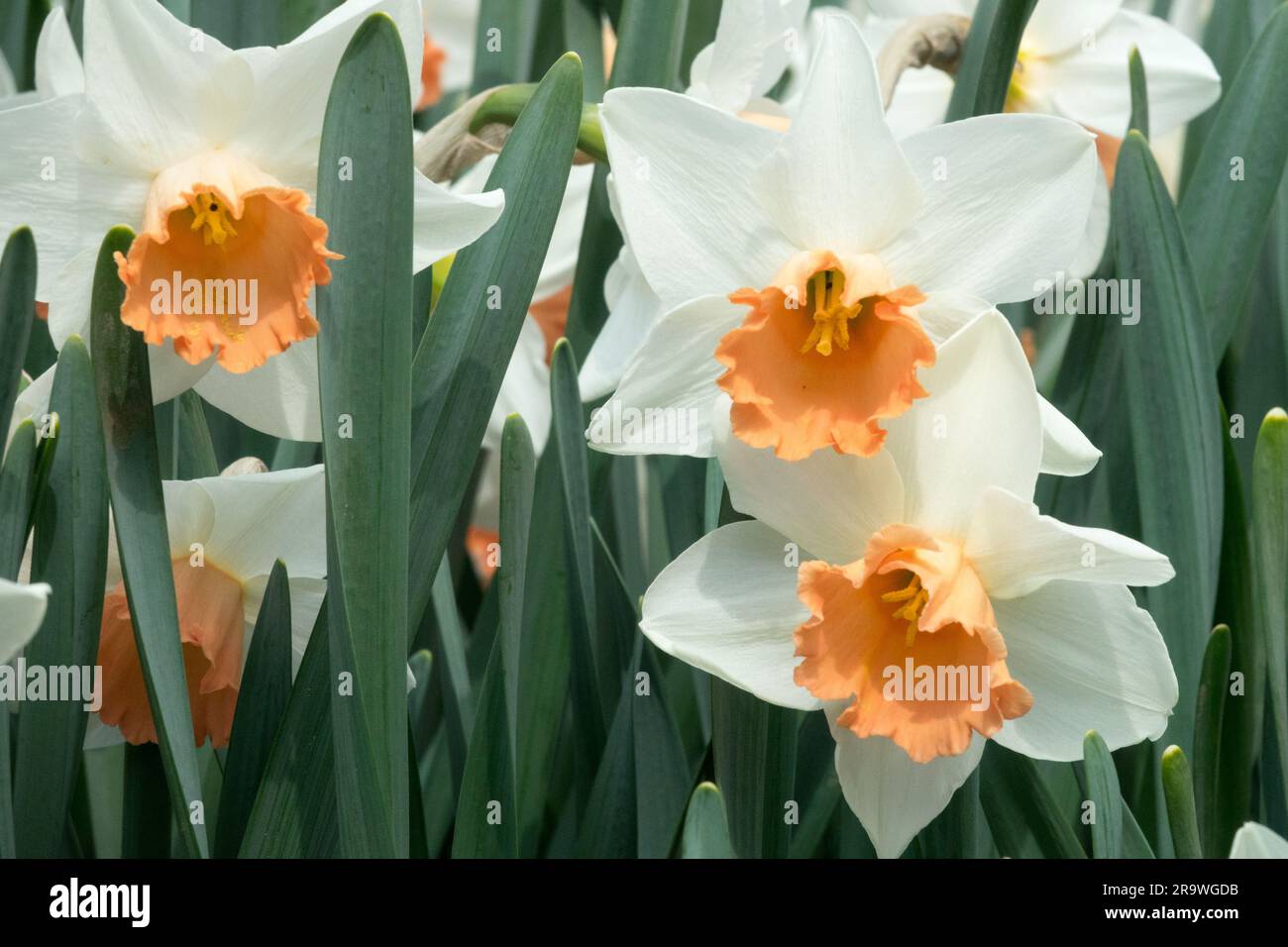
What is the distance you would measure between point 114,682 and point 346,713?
20cm

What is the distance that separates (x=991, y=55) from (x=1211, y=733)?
0.48 metres

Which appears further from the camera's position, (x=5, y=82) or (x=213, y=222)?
(x=5, y=82)

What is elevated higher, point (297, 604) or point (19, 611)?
point (19, 611)

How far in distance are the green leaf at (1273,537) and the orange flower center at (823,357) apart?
0.25 m

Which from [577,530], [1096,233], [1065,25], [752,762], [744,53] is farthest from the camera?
Result: [1065,25]

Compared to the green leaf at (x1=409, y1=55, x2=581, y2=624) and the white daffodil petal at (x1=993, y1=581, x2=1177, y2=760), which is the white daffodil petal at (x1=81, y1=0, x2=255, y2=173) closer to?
the green leaf at (x1=409, y1=55, x2=581, y2=624)

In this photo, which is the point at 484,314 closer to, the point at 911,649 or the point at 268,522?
the point at 268,522

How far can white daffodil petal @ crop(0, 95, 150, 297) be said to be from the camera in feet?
2.34

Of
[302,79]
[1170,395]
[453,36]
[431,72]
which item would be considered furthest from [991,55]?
[453,36]

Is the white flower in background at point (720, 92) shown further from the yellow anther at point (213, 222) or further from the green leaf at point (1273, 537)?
the green leaf at point (1273, 537)

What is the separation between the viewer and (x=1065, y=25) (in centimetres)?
122

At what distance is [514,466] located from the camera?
74 centimetres
